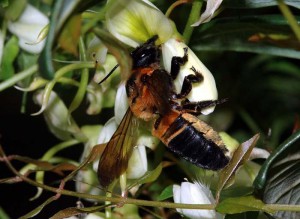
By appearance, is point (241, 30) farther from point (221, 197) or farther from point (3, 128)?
point (3, 128)

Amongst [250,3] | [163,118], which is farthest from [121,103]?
[250,3]

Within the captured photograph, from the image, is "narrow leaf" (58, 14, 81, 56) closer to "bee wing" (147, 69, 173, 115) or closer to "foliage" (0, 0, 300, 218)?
"foliage" (0, 0, 300, 218)

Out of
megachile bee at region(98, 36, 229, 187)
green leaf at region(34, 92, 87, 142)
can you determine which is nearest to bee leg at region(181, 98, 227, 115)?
megachile bee at region(98, 36, 229, 187)

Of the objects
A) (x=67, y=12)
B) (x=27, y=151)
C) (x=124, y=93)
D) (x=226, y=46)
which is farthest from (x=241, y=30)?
(x=27, y=151)

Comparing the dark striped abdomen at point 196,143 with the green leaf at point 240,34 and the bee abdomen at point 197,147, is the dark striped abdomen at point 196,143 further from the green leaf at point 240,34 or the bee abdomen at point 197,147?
the green leaf at point 240,34

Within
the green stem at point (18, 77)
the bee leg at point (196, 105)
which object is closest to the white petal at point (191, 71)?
the bee leg at point (196, 105)

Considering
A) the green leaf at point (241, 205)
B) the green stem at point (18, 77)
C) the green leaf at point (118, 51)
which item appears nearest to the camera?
the green leaf at point (118, 51)
